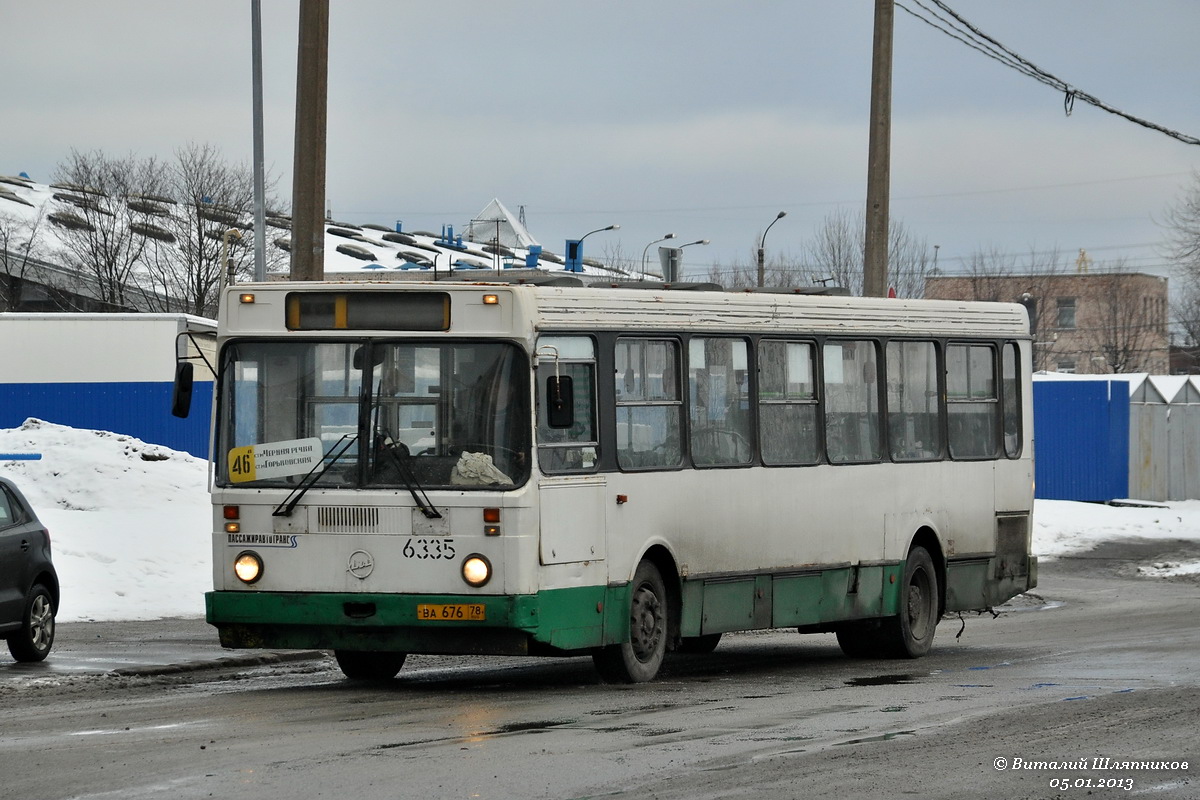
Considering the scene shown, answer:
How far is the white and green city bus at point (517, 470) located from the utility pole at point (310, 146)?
4105 millimetres

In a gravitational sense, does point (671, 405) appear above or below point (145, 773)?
above

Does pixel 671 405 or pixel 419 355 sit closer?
pixel 419 355

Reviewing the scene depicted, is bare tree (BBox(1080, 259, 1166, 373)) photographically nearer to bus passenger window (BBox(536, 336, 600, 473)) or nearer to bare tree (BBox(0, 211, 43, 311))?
bare tree (BBox(0, 211, 43, 311))

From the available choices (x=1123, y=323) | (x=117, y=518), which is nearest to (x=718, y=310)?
(x=117, y=518)

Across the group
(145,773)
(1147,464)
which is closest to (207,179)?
(1147,464)

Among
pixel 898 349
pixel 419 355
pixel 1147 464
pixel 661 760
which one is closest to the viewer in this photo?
pixel 661 760

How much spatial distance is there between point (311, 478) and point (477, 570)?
49.7 inches

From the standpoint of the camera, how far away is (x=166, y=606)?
63.1ft

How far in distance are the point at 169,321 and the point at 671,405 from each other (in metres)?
27.1

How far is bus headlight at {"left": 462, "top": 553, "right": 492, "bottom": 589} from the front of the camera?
11102mm

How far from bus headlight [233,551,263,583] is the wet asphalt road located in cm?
78

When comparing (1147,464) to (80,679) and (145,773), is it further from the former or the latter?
(145,773)

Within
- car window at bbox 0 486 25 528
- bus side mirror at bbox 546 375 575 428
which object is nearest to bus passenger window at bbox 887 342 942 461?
bus side mirror at bbox 546 375 575 428

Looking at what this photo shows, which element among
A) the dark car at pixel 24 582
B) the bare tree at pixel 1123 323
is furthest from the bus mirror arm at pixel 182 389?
the bare tree at pixel 1123 323
